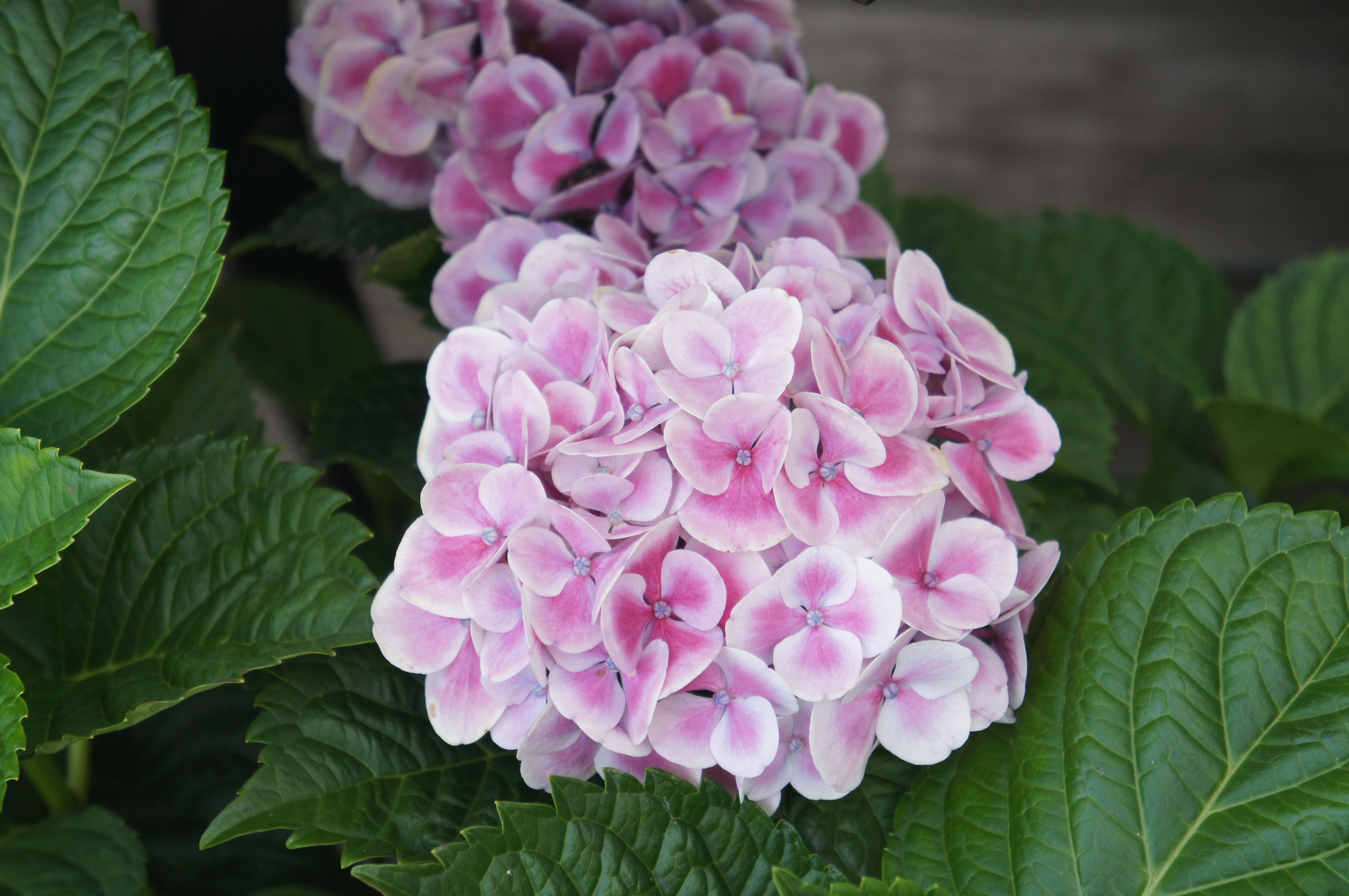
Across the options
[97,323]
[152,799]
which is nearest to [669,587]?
[97,323]

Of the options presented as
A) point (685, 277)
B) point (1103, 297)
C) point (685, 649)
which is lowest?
point (1103, 297)

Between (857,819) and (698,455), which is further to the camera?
(857,819)

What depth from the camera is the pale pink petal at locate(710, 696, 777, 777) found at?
46 centimetres

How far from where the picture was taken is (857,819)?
0.57 m

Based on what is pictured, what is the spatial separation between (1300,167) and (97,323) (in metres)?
1.66

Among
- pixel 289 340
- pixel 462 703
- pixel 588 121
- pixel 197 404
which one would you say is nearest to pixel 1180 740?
pixel 462 703

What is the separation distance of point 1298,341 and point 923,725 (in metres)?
0.84

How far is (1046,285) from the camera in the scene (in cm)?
110

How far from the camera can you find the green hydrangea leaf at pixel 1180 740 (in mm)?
511

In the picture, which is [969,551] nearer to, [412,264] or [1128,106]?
[412,264]

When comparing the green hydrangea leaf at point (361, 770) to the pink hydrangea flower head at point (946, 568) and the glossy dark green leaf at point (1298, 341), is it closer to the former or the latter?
the pink hydrangea flower head at point (946, 568)

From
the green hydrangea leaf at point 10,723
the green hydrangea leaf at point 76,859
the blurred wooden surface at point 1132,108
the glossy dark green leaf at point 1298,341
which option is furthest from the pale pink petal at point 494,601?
the blurred wooden surface at point 1132,108

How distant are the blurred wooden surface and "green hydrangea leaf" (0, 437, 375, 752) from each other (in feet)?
3.94

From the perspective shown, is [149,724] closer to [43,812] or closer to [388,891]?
[43,812]
